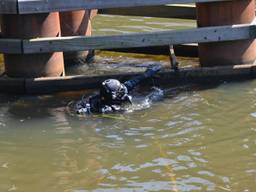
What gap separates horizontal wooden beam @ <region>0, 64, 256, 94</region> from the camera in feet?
32.7

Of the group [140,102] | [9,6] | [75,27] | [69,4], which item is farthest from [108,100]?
[75,27]

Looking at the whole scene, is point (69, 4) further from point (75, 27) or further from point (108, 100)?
point (75, 27)

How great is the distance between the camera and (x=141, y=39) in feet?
32.3

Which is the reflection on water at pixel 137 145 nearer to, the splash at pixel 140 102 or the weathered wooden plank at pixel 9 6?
the splash at pixel 140 102

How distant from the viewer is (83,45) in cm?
983

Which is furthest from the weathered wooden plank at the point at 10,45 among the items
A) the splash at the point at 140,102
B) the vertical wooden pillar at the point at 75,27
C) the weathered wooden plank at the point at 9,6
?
the vertical wooden pillar at the point at 75,27

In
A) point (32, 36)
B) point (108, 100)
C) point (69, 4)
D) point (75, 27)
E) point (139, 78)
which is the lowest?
point (108, 100)

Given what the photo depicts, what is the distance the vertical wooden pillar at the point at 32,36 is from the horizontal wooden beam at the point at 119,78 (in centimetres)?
17

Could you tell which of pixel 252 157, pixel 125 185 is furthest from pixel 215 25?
pixel 125 185

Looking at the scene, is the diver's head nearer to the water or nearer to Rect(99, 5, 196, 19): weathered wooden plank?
Answer: the water

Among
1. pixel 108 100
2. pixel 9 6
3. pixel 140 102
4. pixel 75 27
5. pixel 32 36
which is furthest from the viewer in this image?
pixel 75 27

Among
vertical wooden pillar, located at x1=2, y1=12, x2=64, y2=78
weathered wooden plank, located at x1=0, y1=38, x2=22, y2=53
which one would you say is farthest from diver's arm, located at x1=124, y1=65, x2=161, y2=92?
weathered wooden plank, located at x1=0, y1=38, x2=22, y2=53

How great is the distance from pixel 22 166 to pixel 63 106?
7.01 feet

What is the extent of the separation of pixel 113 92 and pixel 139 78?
100 cm
